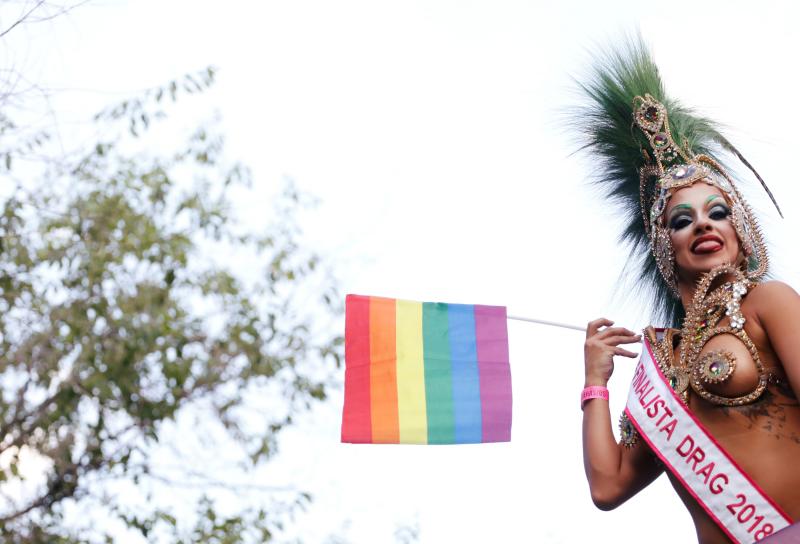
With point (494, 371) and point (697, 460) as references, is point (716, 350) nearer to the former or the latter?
point (697, 460)

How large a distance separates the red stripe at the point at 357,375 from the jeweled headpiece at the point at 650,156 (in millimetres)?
1094

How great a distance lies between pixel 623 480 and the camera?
3.77 m

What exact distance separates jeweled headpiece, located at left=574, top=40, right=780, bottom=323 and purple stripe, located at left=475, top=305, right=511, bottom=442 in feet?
2.02

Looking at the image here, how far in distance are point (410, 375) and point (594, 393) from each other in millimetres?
910

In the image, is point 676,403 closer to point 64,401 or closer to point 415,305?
point 415,305

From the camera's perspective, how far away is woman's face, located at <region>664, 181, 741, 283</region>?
383 cm

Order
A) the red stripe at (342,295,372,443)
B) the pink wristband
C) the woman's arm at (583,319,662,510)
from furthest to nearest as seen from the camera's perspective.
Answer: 1. the red stripe at (342,295,372,443)
2. the pink wristband
3. the woman's arm at (583,319,662,510)

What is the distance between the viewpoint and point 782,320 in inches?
135

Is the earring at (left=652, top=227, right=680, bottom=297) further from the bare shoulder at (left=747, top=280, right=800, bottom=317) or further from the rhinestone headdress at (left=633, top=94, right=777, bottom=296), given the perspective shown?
the bare shoulder at (left=747, top=280, right=800, bottom=317)

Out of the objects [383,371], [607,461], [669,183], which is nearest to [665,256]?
[669,183]

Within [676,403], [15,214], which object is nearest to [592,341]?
[676,403]

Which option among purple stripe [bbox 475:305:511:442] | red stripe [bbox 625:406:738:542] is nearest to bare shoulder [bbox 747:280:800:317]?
red stripe [bbox 625:406:738:542]

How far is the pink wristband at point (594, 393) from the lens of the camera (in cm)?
392

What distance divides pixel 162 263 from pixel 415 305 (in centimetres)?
318
